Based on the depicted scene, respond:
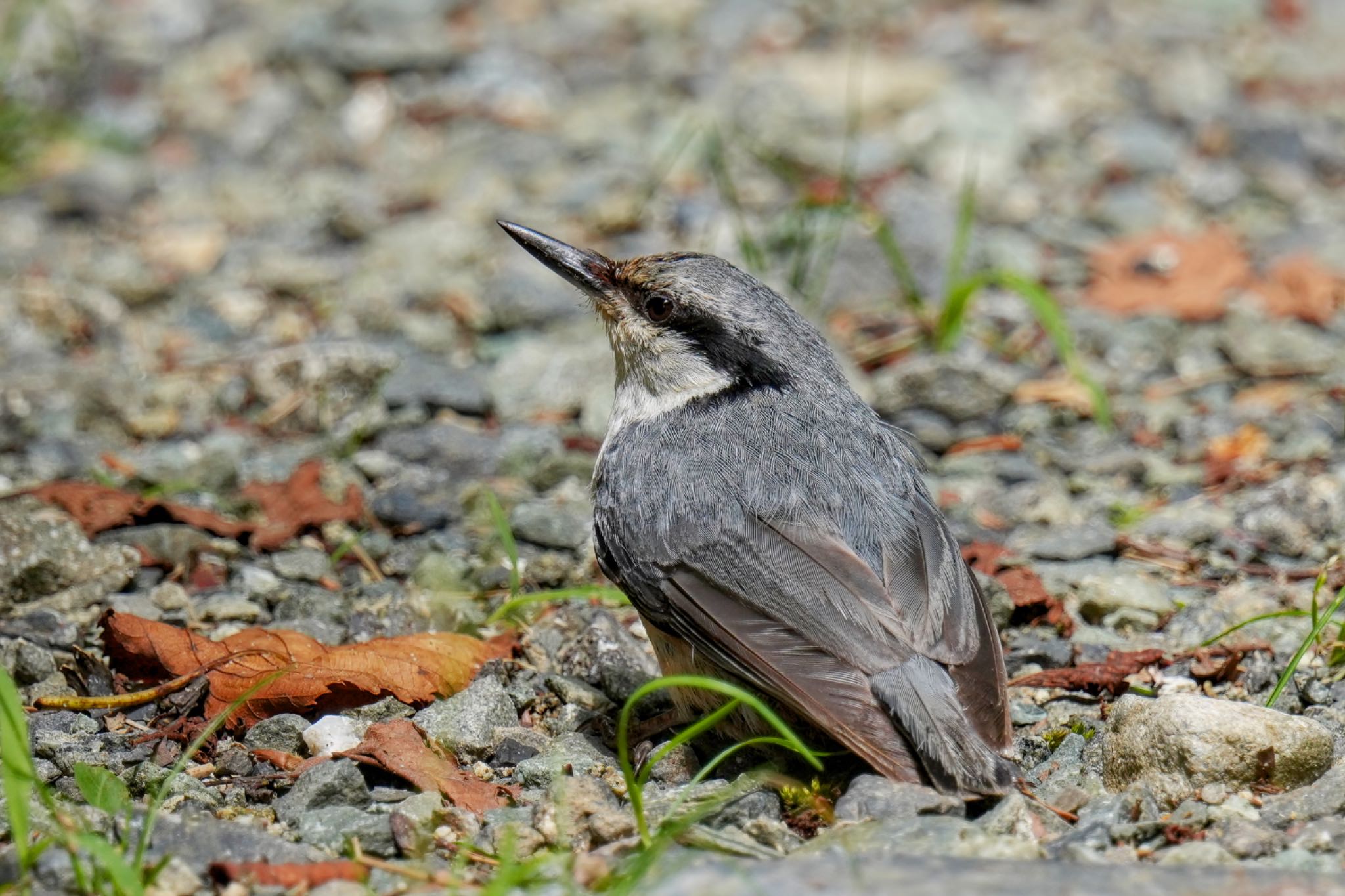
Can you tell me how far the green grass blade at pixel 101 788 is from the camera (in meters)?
3.93

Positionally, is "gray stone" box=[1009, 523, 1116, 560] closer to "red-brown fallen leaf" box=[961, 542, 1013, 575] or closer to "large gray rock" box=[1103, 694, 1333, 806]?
"red-brown fallen leaf" box=[961, 542, 1013, 575]

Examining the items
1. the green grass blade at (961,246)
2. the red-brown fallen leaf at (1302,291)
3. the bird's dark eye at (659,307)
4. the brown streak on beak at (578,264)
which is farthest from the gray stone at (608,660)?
the red-brown fallen leaf at (1302,291)

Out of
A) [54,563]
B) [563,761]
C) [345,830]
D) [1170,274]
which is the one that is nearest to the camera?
[345,830]

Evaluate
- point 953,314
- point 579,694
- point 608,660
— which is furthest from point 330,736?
point 953,314

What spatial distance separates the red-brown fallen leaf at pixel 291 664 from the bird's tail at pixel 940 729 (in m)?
1.37

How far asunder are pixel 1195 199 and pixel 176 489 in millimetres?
5672

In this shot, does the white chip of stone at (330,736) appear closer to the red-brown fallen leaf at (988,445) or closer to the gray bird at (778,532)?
the gray bird at (778,532)

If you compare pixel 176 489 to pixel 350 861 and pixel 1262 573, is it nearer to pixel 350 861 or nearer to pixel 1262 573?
pixel 350 861

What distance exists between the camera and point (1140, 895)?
10.5ft

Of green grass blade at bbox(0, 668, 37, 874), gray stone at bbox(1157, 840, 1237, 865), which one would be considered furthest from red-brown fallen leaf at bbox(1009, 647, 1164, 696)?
green grass blade at bbox(0, 668, 37, 874)

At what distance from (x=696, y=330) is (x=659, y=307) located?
185mm

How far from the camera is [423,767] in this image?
4.24m

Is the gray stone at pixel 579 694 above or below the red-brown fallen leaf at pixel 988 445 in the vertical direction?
below

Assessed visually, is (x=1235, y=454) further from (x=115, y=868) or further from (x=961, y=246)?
(x=115, y=868)
